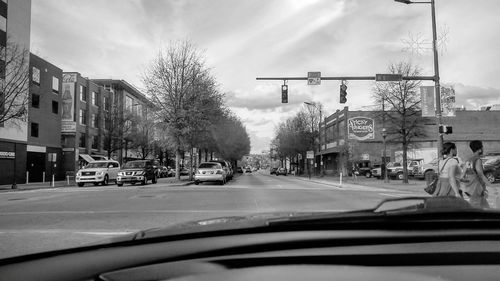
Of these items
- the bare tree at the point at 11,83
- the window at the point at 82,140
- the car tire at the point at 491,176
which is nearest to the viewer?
the bare tree at the point at 11,83

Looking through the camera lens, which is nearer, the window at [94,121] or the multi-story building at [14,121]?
the multi-story building at [14,121]

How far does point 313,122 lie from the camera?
61.3m

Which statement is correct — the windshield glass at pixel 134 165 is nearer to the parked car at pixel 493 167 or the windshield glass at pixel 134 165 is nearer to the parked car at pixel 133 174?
the parked car at pixel 133 174

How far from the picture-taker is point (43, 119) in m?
41.0

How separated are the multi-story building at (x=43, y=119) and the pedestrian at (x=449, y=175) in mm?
35614

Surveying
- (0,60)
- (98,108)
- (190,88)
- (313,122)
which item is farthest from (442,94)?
(98,108)

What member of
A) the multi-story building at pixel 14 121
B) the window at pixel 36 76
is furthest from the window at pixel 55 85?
the multi-story building at pixel 14 121

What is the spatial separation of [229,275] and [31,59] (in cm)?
4229

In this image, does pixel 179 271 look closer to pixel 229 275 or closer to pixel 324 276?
pixel 229 275

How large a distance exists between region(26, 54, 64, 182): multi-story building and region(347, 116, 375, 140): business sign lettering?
1433 inches

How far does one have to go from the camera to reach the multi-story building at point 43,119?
39.0 metres

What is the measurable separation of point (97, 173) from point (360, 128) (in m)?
40.6

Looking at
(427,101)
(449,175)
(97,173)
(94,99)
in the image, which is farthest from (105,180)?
(94,99)

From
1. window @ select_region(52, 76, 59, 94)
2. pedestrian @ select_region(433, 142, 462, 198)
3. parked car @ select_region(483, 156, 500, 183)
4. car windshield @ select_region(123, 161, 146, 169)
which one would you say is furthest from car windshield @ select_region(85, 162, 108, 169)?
pedestrian @ select_region(433, 142, 462, 198)
